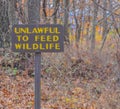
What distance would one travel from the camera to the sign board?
521 centimetres

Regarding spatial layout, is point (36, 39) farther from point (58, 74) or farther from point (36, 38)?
point (58, 74)

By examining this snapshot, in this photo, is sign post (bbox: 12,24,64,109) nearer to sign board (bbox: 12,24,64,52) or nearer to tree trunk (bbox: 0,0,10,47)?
sign board (bbox: 12,24,64,52)

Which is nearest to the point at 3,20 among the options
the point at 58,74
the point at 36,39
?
the point at 58,74

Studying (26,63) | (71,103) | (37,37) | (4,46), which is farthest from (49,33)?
(4,46)

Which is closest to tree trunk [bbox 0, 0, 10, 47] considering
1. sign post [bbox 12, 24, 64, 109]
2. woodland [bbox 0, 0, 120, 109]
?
woodland [bbox 0, 0, 120, 109]

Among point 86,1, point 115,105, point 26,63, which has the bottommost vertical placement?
point 115,105

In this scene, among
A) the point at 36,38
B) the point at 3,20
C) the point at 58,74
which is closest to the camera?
the point at 36,38

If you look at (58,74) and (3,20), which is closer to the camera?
(58,74)

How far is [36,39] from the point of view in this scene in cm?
521

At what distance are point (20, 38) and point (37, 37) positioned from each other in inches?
11.0

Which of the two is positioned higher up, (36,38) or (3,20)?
(3,20)

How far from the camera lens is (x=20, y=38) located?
5.21 metres

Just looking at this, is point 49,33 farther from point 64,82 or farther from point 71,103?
point 64,82

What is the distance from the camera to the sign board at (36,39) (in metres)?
5.21
